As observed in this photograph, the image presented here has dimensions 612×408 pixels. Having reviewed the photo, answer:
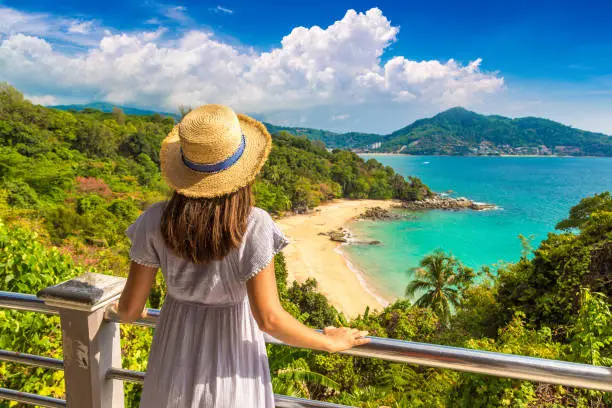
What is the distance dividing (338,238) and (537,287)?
1163 inches

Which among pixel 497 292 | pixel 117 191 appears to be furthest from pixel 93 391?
pixel 117 191

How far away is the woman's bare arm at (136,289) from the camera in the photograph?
1094 millimetres

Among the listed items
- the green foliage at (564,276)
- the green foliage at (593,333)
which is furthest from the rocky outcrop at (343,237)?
the green foliage at (593,333)

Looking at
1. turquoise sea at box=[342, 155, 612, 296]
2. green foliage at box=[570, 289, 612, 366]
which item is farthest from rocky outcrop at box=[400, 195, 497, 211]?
green foliage at box=[570, 289, 612, 366]

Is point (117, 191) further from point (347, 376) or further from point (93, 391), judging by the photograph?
point (93, 391)

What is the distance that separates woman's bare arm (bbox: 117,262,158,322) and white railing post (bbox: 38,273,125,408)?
336 millimetres

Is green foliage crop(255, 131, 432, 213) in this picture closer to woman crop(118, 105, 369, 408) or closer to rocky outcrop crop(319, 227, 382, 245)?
rocky outcrop crop(319, 227, 382, 245)

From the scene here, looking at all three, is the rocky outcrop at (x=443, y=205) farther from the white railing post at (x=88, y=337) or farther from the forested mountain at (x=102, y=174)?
the white railing post at (x=88, y=337)

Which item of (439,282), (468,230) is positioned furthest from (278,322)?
(468,230)

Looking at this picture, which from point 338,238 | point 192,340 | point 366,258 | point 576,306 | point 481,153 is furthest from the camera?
point 481,153

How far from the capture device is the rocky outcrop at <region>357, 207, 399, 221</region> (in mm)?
50844

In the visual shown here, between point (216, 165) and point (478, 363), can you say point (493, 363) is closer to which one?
point (478, 363)

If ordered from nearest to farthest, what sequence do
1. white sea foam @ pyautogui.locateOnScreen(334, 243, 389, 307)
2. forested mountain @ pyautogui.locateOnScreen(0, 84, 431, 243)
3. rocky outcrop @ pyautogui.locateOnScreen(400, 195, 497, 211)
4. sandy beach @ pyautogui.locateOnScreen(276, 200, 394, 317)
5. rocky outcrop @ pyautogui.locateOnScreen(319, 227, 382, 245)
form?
1. forested mountain @ pyautogui.locateOnScreen(0, 84, 431, 243)
2. sandy beach @ pyautogui.locateOnScreen(276, 200, 394, 317)
3. white sea foam @ pyautogui.locateOnScreen(334, 243, 389, 307)
4. rocky outcrop @ pyautogui.locateOnScreen(319, 227, 382, 245)
5. rocky outcrop @ pyautogui.locateOnScreen(400, 195, 497, 211)

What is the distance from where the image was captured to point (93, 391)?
1.54 m
